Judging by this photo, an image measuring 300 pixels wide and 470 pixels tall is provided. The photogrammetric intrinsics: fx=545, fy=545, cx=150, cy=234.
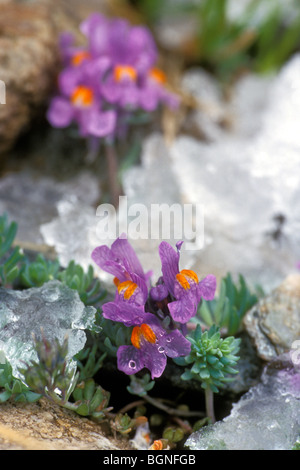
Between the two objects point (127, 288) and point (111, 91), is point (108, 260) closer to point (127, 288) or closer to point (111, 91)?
point (127, 288)

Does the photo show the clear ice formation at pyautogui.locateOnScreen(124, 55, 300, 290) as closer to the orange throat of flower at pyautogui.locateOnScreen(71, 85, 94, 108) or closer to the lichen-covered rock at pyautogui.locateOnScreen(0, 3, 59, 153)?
the orange throat of flower at pyautogui.locateOnScreen(71, 85, 94, 108)

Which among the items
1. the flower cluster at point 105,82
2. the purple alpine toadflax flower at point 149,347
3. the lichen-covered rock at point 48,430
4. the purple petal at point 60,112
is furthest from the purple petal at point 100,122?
the lichen-covered rock at point 48,430

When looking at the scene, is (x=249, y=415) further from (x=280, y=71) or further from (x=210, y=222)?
(x=280, y=71)

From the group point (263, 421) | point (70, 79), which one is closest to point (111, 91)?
point (70, 79)

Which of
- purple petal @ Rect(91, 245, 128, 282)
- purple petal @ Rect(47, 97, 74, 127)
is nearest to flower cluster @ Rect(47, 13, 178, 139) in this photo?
purple petal @ Rect(47, 97, 74, 127)

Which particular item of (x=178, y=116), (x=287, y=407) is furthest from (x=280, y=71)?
(x=287, y=407)

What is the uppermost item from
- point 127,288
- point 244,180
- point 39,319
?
point 244,180
